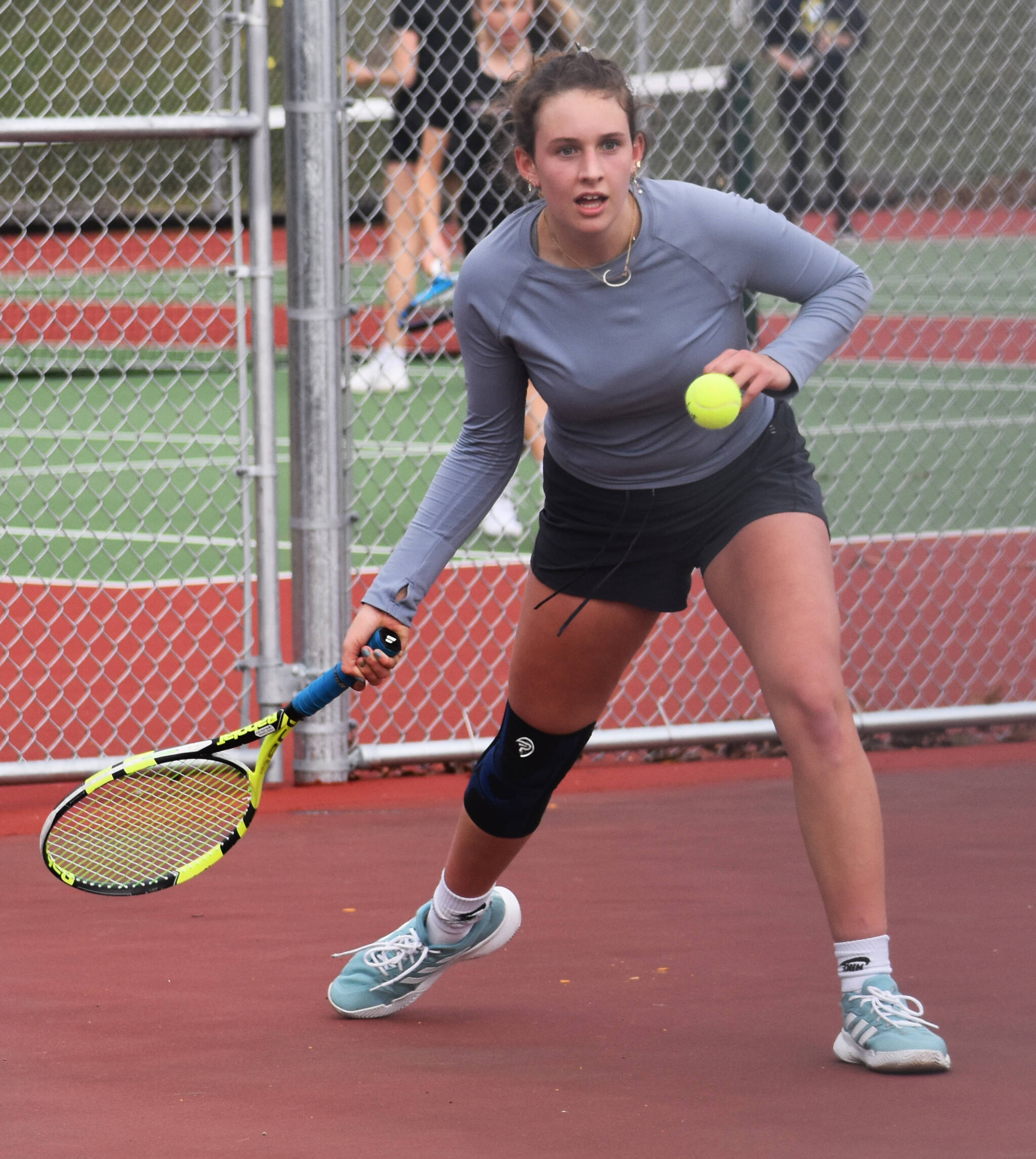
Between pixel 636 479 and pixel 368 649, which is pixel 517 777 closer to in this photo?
pixel 368 649

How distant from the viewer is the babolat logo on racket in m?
3.23

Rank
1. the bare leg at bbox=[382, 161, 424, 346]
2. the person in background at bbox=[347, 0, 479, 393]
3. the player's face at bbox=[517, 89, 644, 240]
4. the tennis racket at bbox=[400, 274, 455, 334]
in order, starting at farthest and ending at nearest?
the bare leg at bbox=[382, 161, 424, 346], the tennis racket at bbox=[400, 274, 455, 334], the person in background at bbox=[347, 0, 479, 393], the player's face at bbox=[517, 89, 644, 240]

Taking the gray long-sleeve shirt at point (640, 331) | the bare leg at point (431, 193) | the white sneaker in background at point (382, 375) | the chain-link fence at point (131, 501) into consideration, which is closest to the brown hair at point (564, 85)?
the gray long-sleeve shirt at point (640, 331)

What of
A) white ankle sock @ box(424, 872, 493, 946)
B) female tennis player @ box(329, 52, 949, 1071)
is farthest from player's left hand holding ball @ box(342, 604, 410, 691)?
white ankle sock @ box(424, 872, 493, 946)

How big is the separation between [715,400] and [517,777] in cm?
83

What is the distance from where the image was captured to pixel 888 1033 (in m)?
3.04

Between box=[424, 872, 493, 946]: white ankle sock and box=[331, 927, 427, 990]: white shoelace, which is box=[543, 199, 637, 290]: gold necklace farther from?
box=[331, 927, 427, 990]: white shoelace

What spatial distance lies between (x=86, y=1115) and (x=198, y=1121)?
0.18 metres

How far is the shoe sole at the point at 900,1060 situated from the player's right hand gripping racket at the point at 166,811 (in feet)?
3.25

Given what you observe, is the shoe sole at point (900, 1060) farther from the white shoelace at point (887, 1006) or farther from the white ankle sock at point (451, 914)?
the white ankle sock at point (451, 914)

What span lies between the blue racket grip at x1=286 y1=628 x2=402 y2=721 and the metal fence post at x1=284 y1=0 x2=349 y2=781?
1718 mm

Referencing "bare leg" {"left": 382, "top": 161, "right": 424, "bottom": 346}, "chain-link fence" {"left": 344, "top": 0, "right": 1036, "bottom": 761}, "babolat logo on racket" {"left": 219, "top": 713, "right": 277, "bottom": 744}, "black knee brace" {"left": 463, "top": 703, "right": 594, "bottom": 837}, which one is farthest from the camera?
"bare leg" {"left": 382, "top": 161, "right": 424, "bottom": 346}

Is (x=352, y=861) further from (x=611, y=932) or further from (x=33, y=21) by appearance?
(x=33, y=21)

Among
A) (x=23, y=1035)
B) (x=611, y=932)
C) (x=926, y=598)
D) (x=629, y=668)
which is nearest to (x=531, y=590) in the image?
(x=611, y=932)
